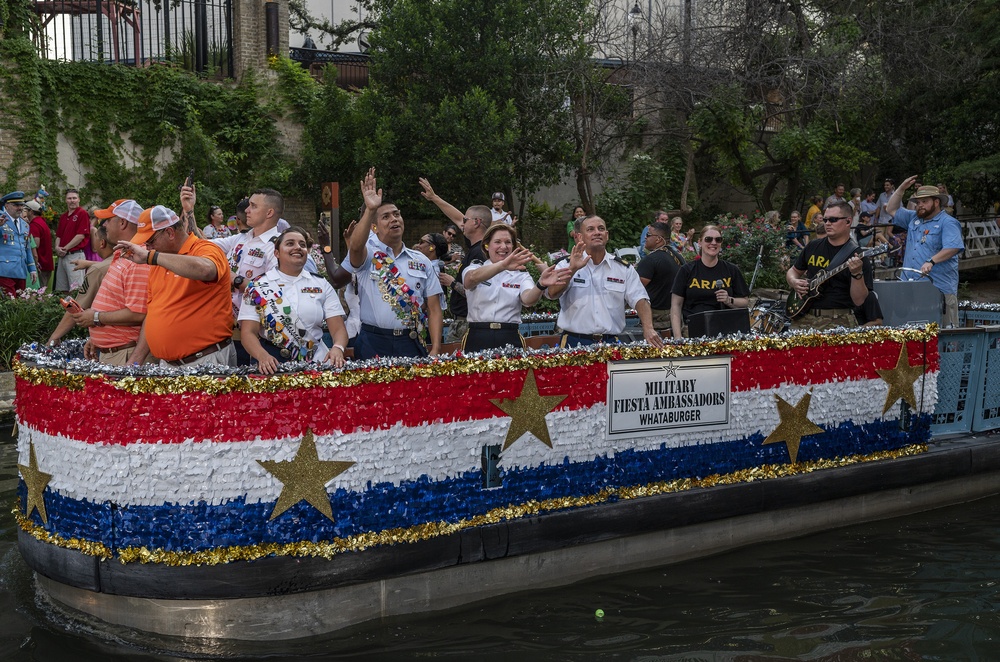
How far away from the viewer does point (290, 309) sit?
18.2 ft

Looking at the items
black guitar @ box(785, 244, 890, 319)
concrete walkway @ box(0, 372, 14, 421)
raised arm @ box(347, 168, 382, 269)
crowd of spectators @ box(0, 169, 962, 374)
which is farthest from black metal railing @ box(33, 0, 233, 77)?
black guitar @ box(785, 244, 890, 319)

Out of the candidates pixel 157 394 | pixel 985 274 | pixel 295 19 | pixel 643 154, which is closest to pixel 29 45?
pixel 295 19

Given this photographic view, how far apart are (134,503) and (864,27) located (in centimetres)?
2309

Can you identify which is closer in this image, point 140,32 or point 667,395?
point 667,395

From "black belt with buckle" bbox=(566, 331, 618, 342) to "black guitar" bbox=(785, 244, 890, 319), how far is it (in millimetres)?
1866

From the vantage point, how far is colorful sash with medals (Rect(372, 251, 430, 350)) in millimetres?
6320

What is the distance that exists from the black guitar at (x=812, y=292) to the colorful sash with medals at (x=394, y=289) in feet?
10.4

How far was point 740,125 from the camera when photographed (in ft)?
70.1

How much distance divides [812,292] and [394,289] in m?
3.36

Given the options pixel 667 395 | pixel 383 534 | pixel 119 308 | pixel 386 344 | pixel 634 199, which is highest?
pixel 634 199

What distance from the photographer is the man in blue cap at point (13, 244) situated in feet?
41.2

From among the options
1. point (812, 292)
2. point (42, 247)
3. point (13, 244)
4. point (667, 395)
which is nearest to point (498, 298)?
point (667, 395)

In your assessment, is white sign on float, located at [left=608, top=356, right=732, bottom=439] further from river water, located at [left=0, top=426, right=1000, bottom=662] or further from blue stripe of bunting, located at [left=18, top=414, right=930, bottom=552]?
river water, located at [left=0, top=426, right=1000, bottom=662]

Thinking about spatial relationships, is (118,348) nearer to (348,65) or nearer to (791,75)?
(348,65)
